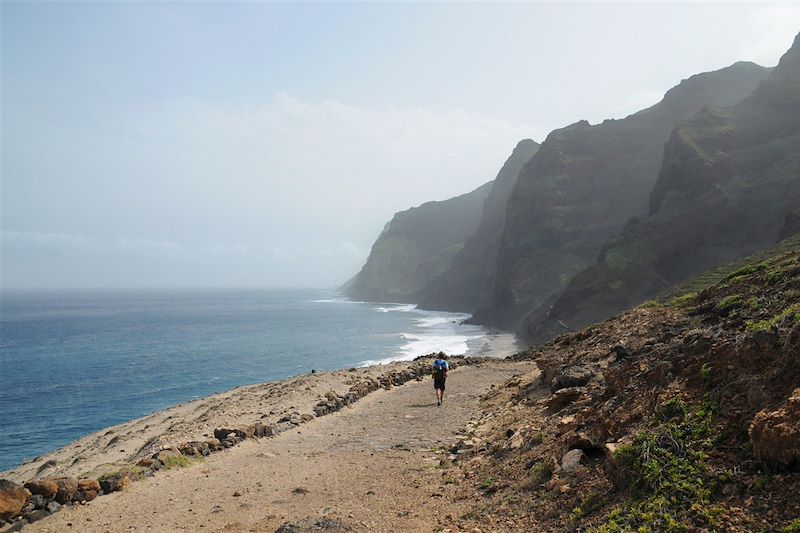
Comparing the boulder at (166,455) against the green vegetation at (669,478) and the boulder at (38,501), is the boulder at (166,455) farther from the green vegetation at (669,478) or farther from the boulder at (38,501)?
the green vegetation at (669,478)

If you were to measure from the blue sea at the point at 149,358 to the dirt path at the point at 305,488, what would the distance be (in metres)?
23.8

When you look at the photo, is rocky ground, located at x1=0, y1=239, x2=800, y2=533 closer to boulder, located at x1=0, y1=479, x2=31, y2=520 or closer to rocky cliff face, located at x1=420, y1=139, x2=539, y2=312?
boulder, located at x1=0, y1=479, x2=31, y2=520

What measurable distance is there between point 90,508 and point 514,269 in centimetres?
9064

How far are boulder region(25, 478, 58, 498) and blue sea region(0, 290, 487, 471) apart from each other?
23.8 m

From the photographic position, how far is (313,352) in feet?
228

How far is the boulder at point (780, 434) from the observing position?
18.0ft

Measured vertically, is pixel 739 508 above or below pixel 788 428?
below

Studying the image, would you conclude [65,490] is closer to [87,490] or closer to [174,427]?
[87,490]

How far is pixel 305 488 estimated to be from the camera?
1105 cm

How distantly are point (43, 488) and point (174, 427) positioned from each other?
12.6 m

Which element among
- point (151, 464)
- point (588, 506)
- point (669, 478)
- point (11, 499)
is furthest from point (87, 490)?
point (669, 478)

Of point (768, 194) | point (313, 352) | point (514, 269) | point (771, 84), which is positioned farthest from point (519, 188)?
point (313, 352)

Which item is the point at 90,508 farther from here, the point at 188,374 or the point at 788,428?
the point at 188,374

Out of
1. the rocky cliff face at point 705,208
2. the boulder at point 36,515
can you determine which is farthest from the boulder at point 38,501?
the rocky cliff face at point 705,208
